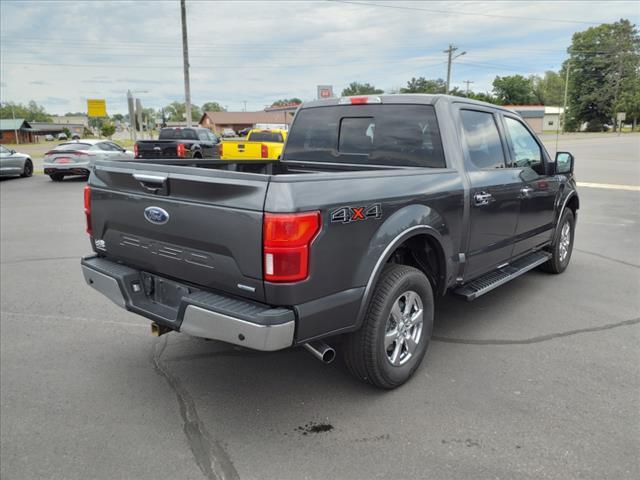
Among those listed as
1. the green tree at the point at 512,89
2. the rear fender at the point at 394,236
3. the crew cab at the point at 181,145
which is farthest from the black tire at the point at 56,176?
the green tree at the point at 512,89

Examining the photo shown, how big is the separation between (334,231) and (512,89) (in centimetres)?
12465

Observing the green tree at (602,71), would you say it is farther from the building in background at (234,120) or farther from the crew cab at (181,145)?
the crew cab at (181,145)

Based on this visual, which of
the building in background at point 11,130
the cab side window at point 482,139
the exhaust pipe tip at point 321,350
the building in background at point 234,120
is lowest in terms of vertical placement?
the exhaust pipe tip at point 321,350

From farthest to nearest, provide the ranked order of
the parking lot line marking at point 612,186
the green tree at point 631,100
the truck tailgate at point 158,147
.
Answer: the green tree at point 631,100 → the truck tailgate at point 158,147 → the parking lot line marking at point 612,186

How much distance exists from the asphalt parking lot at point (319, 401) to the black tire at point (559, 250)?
0.70m

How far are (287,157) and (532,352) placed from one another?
2.72m

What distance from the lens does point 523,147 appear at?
4988mm

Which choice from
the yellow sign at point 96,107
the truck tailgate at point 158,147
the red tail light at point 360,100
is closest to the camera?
the red tail light at point 360,100

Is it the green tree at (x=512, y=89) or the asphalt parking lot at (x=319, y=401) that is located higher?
the green tree at (x=512, y=89)

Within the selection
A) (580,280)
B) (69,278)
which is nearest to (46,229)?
(69,278)

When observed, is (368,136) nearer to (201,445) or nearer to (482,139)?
(482,139)

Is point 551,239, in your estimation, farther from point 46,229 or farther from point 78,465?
point 46,229

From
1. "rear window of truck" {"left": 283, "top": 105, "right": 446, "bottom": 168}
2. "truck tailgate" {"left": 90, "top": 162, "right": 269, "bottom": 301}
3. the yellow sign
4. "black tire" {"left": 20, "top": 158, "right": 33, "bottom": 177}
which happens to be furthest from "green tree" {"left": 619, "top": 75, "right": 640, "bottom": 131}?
"truck tailgate" {"left": 90, "top": 162, "right": 269, "bottom": 301}

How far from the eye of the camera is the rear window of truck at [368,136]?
12.9 feet
